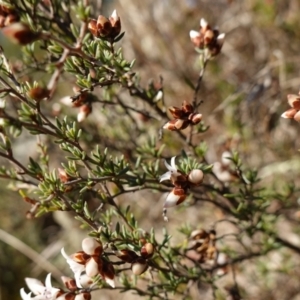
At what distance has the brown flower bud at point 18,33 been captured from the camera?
679mm

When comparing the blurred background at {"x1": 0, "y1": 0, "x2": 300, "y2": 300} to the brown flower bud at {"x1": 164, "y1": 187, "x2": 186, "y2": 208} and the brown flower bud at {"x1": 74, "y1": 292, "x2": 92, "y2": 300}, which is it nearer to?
the brown flower bud at {"x1": 164, "y1": 187, "x2": 186, "y2": 208}

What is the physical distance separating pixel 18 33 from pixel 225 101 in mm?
1291

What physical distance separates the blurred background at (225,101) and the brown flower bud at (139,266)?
77 centimetres

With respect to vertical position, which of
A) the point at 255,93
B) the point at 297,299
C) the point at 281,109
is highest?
the point at 281,109

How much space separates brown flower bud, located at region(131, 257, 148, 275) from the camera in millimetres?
931

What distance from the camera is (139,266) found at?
Answer: 934 mm

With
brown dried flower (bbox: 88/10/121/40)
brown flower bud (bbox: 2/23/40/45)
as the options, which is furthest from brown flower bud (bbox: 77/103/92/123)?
brown flower bud (bbox: 2/23/40/45)

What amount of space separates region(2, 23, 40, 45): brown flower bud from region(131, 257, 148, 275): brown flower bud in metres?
0.47

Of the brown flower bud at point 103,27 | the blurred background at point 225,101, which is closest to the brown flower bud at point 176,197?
the brown flower bud at point 103,27

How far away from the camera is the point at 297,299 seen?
→ 6.77ft

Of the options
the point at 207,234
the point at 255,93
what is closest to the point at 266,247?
the point at 207,234

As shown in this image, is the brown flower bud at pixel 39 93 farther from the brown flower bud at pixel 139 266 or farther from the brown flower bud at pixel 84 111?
the brown flower bud at pixel 84 111

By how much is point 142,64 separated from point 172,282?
2271mm

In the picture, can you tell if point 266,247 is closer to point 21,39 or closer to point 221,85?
point 21,39
